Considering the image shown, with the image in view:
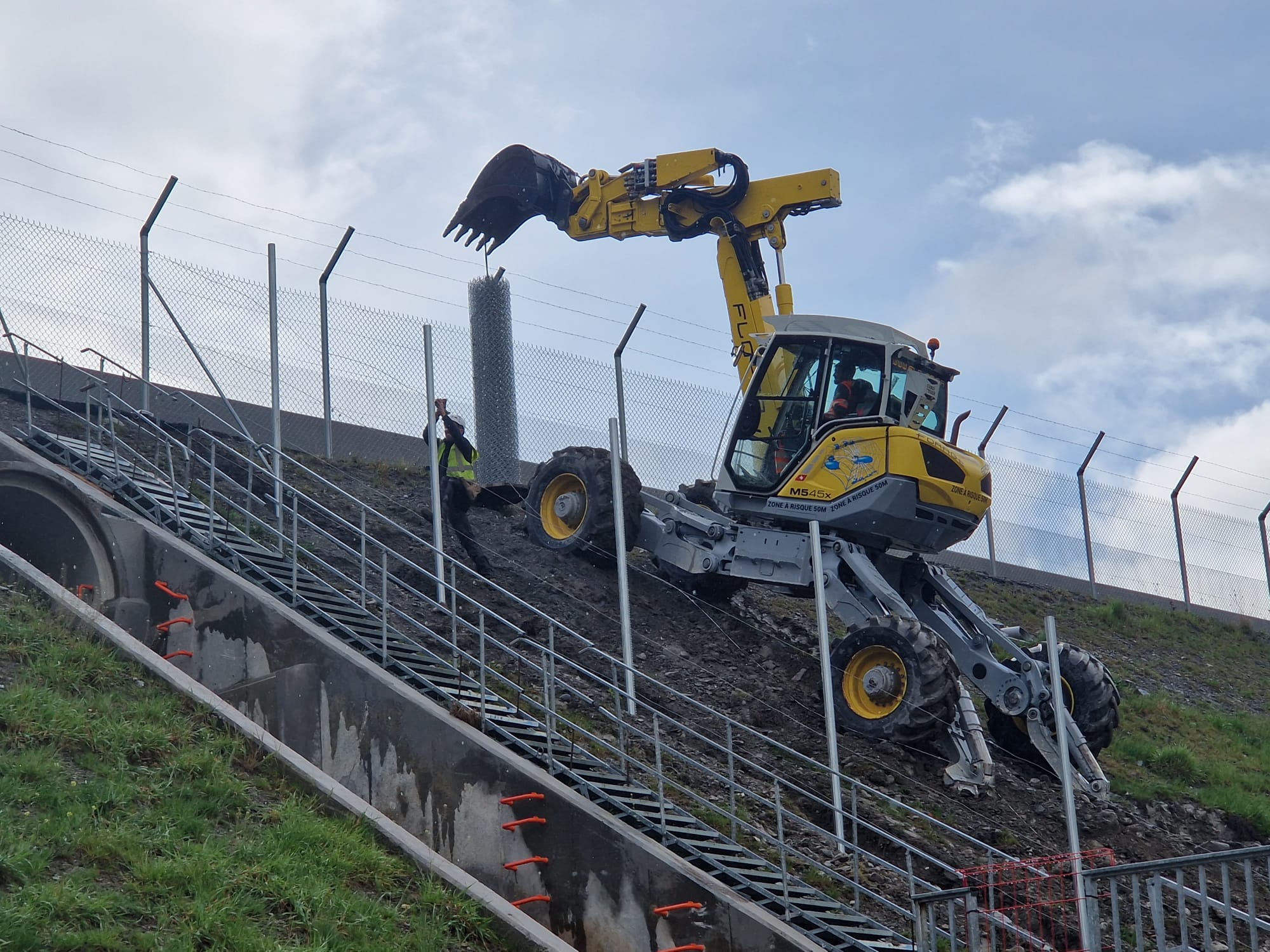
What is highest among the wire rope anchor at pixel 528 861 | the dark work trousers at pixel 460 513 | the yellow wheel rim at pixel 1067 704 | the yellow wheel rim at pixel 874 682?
the dark work trousers at pixel 460 513

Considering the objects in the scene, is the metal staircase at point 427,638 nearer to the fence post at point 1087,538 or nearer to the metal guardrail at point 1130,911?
the metal guardrail at point 1130,911

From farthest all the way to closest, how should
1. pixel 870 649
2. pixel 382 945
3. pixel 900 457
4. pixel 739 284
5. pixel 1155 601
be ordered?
pixel 1155 601, pixel 739 284, pixel 900 457, pixel 870 649, pixel 382 945

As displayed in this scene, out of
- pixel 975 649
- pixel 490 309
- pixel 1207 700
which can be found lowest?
pixel 1207 700

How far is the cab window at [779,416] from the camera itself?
15641 mm

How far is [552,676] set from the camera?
11.1 meters

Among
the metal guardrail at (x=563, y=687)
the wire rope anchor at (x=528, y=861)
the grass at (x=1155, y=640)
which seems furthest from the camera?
the grass at (x=1155, y=640)

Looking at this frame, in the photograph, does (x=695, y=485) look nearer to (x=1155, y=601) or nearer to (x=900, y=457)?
(x=900, y=457)

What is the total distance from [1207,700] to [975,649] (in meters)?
6.51

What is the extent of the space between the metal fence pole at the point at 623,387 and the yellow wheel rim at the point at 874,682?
6.17 m

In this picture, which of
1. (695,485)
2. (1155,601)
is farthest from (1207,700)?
(695,485)

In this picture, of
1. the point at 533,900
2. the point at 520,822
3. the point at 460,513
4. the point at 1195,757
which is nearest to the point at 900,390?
the point at 460,513

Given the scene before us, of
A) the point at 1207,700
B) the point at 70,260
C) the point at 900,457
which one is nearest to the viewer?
the point at 900,457

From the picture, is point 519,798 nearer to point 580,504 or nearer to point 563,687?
point 563,687

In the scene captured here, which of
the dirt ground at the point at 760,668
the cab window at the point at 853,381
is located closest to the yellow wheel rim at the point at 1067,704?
the dirt ground at the point at 760,668
